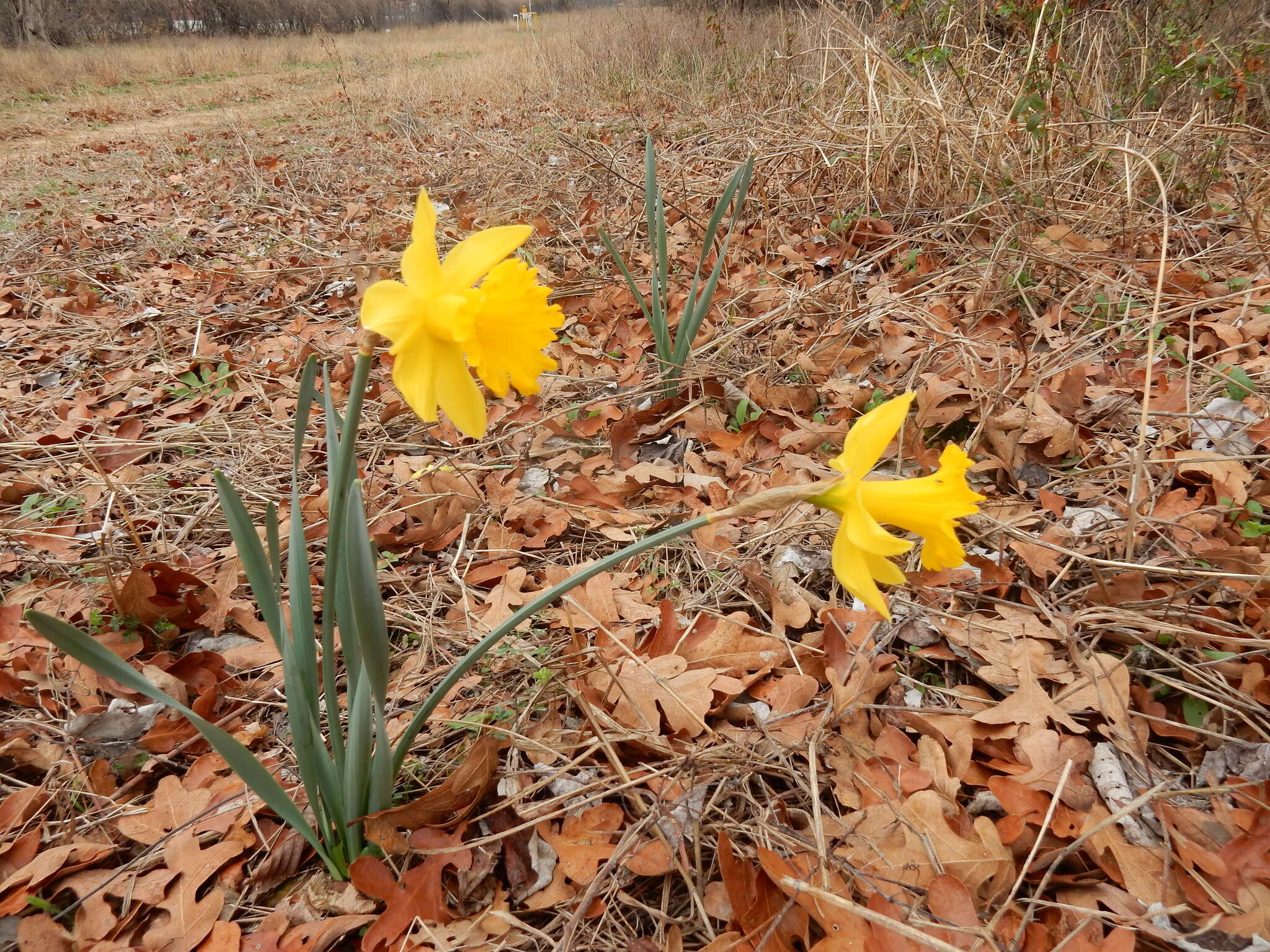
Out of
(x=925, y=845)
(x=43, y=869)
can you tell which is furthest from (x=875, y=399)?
(x=43, y=869)

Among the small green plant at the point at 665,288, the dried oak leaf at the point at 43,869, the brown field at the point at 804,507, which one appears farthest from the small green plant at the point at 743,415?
the dried oak leaf at the point at 43,869

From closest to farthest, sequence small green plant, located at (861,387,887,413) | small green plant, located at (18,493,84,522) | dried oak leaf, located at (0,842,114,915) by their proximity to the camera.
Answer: dried oak leaf, located at (0,842,114,915) < small green plant, located at (18,493,84,522) < small green plant, located at (861,387,887,413)

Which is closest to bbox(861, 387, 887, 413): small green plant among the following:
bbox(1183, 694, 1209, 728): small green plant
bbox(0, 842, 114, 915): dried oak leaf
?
bbox(1183, 694, 1209, 728): small green plant

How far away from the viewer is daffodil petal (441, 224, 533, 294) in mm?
749

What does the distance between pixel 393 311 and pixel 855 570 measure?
58cm

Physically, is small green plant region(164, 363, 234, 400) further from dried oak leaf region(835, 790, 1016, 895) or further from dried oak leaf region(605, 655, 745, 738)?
dried oak leaf region(835, 790, 1016, 895)

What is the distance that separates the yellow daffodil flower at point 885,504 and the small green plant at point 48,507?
2.29 metres

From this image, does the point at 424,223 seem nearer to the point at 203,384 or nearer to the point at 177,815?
the point at 177,815

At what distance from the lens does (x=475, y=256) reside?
0.77 m

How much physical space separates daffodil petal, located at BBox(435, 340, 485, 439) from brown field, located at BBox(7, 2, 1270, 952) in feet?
2.44

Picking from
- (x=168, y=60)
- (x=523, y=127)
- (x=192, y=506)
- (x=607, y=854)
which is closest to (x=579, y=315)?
(x=192, y=506)

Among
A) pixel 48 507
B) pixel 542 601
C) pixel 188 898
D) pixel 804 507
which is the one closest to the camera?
pixel 542 601

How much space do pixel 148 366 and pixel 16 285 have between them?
1.60m

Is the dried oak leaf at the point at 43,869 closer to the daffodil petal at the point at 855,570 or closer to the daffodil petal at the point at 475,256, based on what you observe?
the daffodil petal at the point at 475,256
